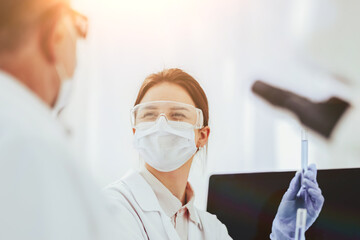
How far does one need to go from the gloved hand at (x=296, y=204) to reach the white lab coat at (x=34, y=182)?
3.64ft

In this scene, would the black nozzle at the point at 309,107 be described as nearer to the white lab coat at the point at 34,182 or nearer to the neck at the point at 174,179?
the neck at the point at 174,179

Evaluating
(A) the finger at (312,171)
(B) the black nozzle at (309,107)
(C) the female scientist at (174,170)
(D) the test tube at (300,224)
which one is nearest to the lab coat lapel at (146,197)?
(C) the female scientist at (174,170)

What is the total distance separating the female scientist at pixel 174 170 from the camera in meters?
1.48

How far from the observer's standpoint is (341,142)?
1916 millimetres

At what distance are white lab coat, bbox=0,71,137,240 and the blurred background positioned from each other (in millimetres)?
1357

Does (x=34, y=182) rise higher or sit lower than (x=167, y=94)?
lower

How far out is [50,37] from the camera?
625mm

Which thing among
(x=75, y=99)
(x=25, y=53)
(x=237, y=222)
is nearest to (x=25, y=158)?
(x=25, y=53)

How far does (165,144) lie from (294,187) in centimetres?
47

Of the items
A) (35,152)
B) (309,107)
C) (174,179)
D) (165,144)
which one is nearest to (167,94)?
(165,144)

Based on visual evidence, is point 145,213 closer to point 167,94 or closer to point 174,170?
point 174,170

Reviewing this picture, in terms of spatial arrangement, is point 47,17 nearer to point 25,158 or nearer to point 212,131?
point 25,158

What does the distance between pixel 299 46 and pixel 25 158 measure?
1672mm

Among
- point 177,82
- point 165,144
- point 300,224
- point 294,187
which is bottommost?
point 300,224
